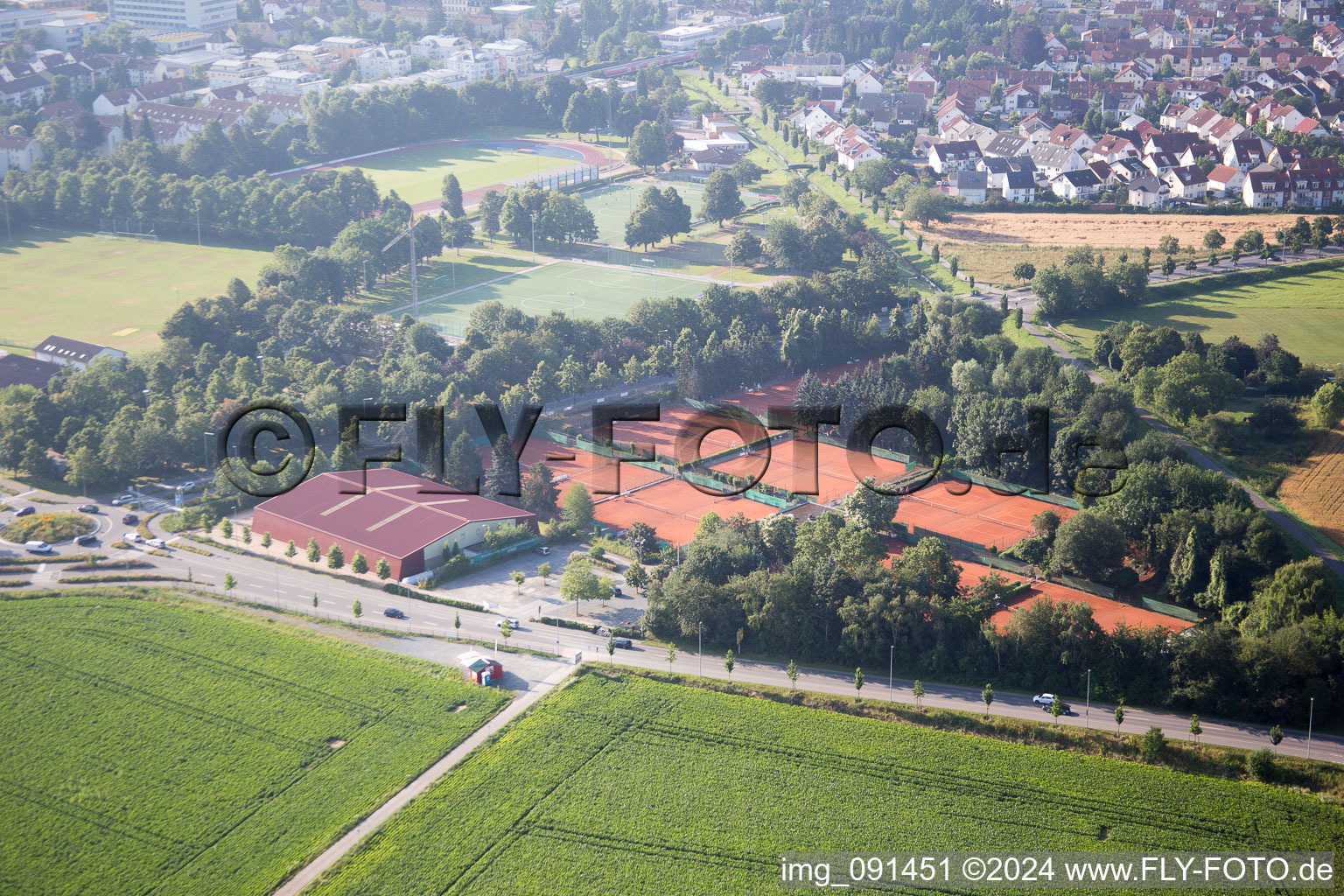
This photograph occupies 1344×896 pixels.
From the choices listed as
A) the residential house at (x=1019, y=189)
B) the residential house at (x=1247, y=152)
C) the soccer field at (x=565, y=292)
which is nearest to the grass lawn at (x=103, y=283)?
the soccer field at (x=565, y=292)

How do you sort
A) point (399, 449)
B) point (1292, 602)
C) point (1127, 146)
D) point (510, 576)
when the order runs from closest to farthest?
1. point (1292, 602)
2. point (510, 576)
3. point (399, 449)
4. point (1127, 146)

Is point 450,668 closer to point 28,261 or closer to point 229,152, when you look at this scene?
point 28,261

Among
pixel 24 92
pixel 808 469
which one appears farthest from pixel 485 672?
pixel 24 92

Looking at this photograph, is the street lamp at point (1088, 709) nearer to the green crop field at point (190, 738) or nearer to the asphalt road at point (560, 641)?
the asphalt road at point (560, 641)

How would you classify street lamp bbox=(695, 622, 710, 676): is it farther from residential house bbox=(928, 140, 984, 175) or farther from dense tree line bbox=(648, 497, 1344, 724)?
residential house bbox=(928, 140, 984, 175)

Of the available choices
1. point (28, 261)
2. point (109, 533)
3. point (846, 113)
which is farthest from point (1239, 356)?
A: point (28, 261)

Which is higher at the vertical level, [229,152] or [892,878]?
[229,152]
